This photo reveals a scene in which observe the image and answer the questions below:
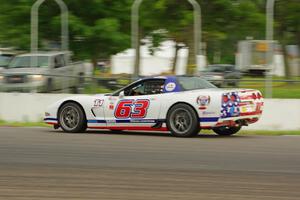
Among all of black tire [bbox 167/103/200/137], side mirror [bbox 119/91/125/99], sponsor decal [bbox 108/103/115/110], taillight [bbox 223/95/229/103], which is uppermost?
side mirror [bbox 119/91/125/99]

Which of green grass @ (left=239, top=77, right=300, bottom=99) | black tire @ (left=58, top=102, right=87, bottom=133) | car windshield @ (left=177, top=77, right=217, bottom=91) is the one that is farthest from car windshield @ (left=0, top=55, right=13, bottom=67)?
car windshield @ (left=177, top=77, right=217, bottom=91)

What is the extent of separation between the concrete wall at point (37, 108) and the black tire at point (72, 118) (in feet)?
12.0

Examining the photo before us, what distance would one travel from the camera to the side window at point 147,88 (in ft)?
48.1

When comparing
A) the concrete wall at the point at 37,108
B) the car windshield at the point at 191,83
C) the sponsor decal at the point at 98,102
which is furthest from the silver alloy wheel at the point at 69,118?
the concrete wall at the point at 37,108

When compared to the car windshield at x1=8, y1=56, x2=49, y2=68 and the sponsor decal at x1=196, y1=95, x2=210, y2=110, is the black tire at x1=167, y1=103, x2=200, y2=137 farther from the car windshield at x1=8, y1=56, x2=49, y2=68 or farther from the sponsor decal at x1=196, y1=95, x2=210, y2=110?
the car windshield at x1=8, y1=56, x2=49, y2=68

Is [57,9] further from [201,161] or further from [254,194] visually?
[254,194]

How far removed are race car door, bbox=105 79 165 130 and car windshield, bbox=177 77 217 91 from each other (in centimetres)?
42

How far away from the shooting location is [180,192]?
7430mm

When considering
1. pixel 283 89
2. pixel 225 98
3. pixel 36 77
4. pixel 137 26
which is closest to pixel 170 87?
pixel 225 98

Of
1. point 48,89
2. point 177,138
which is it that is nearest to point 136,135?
point 177,138

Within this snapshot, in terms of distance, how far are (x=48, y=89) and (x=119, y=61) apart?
15.9 m

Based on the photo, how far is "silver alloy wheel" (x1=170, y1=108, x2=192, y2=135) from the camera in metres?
14.0

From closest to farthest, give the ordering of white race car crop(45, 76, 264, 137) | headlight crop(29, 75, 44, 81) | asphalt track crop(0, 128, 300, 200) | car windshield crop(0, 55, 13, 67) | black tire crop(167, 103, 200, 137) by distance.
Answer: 1. asphalt track crop(0, 128, 300, 200)
2. white race car crop(45, 76, 264, 137)
3. black tire crop(167, 103, 200, 137)
4. headlight crop(29, 75, 44, 81)
5. car windshield crop(0, 55, 13, 67)

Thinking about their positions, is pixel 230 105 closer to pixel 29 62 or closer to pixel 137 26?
pixel 137 26
